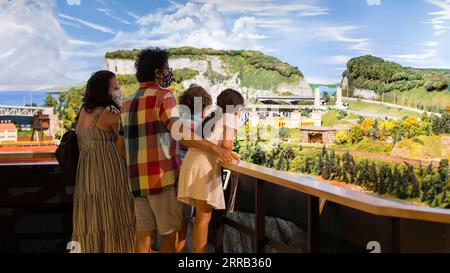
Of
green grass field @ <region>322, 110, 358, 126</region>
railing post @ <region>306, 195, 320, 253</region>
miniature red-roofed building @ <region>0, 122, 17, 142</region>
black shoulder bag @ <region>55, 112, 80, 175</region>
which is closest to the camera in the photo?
railing post @ <region>306, 195, 320, 253</region>

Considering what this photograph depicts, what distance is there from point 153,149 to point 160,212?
8.7 inches

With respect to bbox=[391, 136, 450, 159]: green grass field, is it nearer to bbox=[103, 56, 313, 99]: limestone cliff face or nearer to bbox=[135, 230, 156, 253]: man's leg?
bbox=[103, 56, 313, 99]: limestone cliff face

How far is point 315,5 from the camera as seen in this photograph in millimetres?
6188

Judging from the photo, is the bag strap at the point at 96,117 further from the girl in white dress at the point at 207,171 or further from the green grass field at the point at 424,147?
the green grass field at the point at 424,147

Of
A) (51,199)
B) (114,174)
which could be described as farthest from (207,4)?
(114,174)

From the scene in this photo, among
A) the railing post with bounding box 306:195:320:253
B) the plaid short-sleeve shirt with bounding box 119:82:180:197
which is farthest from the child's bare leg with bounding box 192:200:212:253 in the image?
the railing post with bounding box 306:195:320:253

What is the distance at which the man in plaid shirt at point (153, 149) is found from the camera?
5.89 ft

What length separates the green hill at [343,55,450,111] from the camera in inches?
244

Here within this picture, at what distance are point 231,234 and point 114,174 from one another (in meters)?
0.54

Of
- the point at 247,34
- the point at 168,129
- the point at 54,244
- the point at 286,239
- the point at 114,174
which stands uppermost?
the point at 247,34

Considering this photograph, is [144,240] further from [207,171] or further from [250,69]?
[250,69]

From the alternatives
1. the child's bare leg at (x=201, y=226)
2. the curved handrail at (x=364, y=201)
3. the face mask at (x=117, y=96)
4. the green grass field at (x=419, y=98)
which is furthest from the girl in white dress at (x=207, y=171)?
the green grass field at (x=419, y=98)

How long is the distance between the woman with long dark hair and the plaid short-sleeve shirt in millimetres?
149
